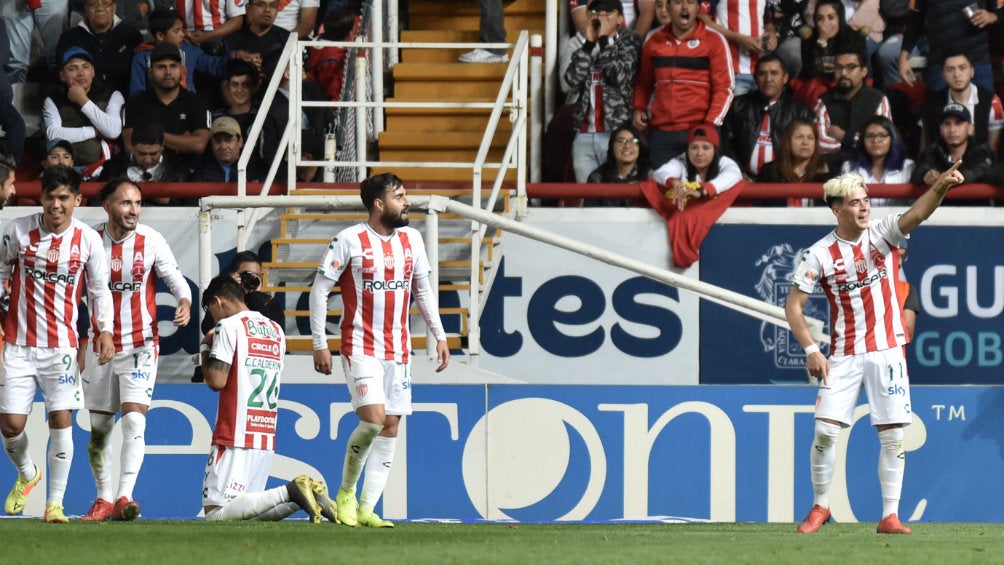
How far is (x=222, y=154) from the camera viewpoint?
41.0ft

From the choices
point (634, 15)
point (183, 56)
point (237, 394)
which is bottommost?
point (237, 394)

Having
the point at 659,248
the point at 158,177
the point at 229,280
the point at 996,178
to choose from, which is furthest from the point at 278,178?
the point at 996,178

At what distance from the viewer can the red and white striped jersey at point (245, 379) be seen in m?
8.41

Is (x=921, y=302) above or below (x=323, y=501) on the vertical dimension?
above

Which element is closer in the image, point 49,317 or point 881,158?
point 49,317

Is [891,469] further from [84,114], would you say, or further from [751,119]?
[84,114]

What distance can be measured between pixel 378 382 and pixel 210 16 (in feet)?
22.0

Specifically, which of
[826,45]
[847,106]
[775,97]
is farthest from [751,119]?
[826,45]

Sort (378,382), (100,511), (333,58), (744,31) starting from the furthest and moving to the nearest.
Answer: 1. (333,58)
2. (744,31)
3. (100,511)
4. (378,382)

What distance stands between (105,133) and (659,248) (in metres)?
4.47

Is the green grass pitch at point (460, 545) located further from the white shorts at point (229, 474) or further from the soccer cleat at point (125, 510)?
the white shorts at point (229, 474)

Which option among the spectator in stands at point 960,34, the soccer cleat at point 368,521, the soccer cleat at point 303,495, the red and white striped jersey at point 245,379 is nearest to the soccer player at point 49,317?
the red and white striped jersey at point 245,379

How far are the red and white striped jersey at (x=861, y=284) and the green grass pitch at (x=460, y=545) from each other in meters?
0.99

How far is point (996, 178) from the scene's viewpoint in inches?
479
